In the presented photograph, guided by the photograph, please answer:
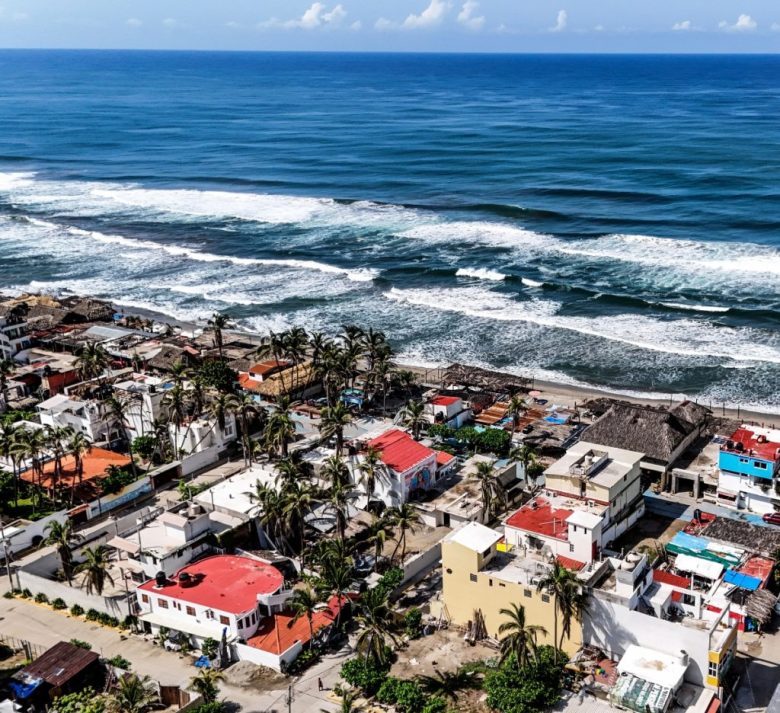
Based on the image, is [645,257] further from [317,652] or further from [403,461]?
[317,652]

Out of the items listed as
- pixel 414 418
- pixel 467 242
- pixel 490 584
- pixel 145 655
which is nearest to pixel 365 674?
pixel 490 584

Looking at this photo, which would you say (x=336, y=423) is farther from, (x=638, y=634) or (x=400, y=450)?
(x=638, y=634)

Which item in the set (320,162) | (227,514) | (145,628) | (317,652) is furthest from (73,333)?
(320,162)

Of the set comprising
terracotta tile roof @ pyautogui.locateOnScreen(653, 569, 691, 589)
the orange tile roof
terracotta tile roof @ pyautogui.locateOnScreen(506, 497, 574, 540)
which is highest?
terracotta tile roof @ pyautogui.locateOnScreen(506, 497, 574, 540)

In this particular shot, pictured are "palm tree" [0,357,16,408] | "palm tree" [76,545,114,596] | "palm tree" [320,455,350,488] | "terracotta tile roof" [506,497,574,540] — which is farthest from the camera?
"palm tree" [0,357,16,408]

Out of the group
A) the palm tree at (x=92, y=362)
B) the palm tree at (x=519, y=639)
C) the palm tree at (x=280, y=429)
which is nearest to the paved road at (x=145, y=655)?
the palm tree at (x=519, y=639)

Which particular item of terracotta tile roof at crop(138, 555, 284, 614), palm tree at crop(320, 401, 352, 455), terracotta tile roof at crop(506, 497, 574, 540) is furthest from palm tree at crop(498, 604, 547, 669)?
palm tree at crop(320, 401, 352, 455)

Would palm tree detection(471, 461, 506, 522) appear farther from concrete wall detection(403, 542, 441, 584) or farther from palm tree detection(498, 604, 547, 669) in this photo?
palm tree detection(498, 604, 547, 669)
